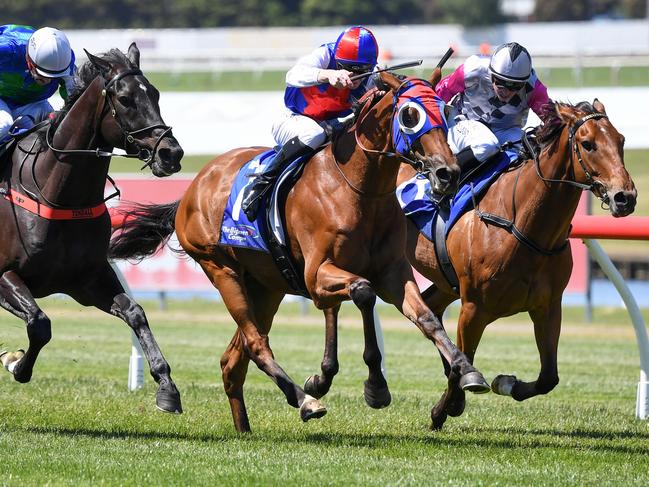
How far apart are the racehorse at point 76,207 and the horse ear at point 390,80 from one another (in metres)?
1.17

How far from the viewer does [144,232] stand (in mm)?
8070

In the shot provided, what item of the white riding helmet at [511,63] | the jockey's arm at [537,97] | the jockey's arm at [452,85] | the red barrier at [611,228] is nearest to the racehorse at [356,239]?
the white riding helmet at [511,63]

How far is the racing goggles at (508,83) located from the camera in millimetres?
7441

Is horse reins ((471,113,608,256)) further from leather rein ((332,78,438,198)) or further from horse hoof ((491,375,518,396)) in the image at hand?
leather rein ((332,78,438,198))

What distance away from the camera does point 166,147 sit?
6188 millimetres

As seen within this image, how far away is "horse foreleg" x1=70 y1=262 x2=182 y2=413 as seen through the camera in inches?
249

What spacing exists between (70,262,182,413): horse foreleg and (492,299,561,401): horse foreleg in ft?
6.18

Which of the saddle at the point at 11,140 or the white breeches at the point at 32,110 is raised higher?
the white breeches at the point at 32,110

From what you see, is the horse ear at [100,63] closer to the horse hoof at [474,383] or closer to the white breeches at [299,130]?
the white breeches at [299,130]

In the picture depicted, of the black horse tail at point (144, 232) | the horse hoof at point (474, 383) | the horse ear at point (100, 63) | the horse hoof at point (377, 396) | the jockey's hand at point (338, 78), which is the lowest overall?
the horse hoof at point (377, 396)

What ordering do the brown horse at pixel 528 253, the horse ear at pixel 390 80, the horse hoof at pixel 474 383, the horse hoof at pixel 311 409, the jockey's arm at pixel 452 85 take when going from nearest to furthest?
1. the horse hoof at pixel 474 383
2. the horse hoof at pixel 311 409
3. the horse ear at pixel 390 80
4. the brown horse at pixel 528 253
5. the jockey's arm at pixel 452 85

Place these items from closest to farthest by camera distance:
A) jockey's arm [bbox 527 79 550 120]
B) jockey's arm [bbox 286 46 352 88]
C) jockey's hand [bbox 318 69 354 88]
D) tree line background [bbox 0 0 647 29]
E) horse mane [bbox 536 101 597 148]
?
jockey's hand [bbox 318 69 354 88]
jockey's arm [bbox 286 46 352 88]
horse mane [bbox 536 101 597 148]
jockey's arm [bbox 527 79 550 120]
tree line background [bbox 0 0 647 29]

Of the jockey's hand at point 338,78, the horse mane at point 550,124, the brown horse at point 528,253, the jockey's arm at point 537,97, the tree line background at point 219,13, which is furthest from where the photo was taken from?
the tree line background at point 219,13

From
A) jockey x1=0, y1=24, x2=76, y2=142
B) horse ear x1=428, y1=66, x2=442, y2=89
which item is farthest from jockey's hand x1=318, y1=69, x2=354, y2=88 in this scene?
jockey x1=0, y1=24, x2=76, y2=142
